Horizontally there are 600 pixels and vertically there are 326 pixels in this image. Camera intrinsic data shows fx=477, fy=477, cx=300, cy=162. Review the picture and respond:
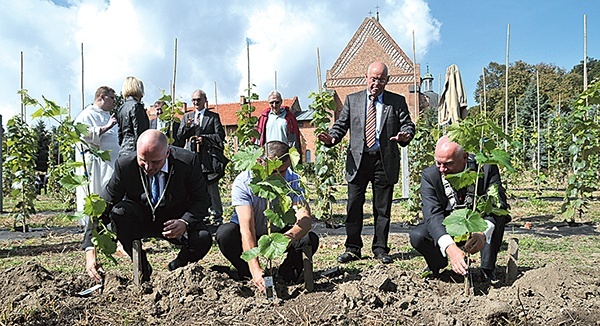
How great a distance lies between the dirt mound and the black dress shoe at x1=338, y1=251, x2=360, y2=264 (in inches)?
37.9

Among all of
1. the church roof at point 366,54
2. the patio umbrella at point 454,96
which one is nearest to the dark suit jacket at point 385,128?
the patio umbrella at point 454,96

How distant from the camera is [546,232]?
595cm

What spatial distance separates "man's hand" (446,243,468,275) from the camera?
279 centimetres

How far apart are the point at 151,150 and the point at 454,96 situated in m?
5.06

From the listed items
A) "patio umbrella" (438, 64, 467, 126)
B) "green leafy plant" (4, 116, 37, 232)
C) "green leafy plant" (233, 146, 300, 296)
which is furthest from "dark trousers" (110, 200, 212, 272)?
"patio umbrella" (438, 64, 467, 126)

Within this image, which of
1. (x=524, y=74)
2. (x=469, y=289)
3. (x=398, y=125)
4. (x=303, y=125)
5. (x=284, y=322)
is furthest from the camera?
(x=524, y=74)

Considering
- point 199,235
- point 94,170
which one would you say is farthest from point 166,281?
point 94,170

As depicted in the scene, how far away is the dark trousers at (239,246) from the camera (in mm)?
3221

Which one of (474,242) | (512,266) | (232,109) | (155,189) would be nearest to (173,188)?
(155,189)

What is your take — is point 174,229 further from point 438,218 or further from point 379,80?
point 379,80

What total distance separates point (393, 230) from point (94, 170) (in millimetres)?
3751

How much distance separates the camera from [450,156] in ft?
9.77

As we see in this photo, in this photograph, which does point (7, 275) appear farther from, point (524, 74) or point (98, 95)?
point (524, 74)

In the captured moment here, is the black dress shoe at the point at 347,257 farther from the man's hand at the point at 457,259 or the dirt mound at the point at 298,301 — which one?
the man's hand at the point at 457,259
